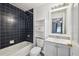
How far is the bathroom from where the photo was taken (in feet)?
3.52

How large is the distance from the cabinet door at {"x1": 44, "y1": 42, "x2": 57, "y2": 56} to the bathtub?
0.29 metres

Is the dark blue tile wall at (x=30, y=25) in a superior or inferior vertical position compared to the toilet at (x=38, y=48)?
superior

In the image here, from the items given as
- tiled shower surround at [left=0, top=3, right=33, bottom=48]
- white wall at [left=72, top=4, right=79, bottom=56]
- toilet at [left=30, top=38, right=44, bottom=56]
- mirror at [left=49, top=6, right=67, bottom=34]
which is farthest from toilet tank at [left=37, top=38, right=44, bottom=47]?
white wall at [left=72, top=4, right=79, bottom=56]

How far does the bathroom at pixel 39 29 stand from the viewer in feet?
3.52

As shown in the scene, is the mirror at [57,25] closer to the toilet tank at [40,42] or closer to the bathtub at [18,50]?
the toilet tank at [40,42]

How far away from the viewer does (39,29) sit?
123cm

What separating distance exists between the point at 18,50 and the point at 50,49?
0.54 m

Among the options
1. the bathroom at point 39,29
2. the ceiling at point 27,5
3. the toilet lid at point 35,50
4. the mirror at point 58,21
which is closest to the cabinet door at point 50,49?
the bathroom at point 39,29

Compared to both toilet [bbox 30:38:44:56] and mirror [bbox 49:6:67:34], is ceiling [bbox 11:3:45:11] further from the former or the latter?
toilet [bbox 30:38:44:56]

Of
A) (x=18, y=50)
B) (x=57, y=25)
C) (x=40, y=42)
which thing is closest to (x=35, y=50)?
(x=40, y=42)

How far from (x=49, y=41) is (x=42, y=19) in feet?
1.30

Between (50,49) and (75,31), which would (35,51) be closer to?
(50,49)

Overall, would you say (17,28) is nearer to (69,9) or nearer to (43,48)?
A: (43,48)

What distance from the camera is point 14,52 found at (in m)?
1.15
